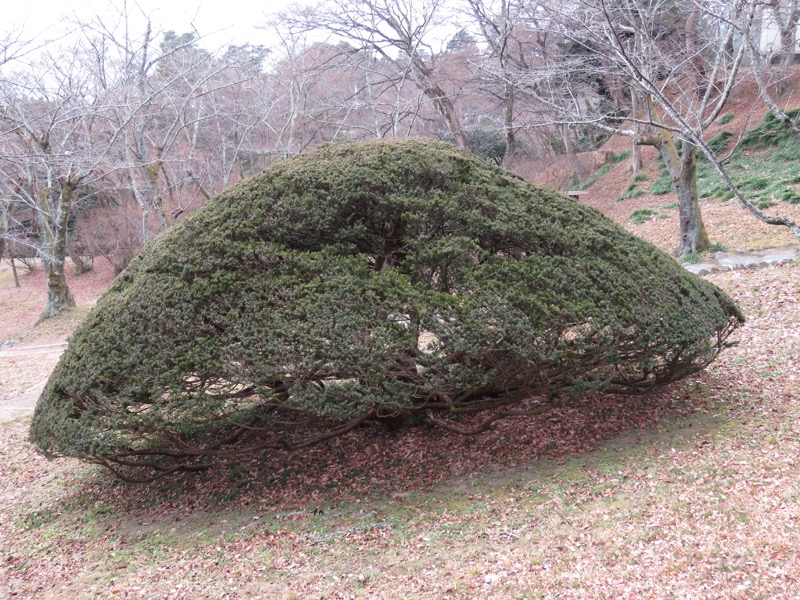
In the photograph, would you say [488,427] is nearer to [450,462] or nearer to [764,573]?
[450,462]

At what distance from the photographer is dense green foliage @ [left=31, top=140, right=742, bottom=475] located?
465 cm

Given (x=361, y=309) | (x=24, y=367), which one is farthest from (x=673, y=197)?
(x=24, y=367)

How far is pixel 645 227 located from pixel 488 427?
12588 millimetres

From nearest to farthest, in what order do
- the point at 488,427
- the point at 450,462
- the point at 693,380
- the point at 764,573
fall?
the point at 764,573 → the point at 450,462 → the point at 488,427 → the point at 693,380

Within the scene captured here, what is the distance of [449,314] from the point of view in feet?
15.4

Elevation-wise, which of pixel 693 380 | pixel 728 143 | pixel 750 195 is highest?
pixel 728 143

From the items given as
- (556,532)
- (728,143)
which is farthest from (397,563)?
(728,143)

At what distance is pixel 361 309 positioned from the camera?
15.5ft

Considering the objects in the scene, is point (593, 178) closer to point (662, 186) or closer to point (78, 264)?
point (662, 186)

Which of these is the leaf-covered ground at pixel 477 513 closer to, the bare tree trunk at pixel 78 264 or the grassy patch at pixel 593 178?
the grassy patch at pixel 593 178

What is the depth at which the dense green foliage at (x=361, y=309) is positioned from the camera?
4648 millimetres

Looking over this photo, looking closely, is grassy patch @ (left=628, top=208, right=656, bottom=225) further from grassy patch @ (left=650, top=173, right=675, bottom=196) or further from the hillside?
grassy patch @ (left=650, top=173, right=675, bottom=196)

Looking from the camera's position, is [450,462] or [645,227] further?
[645,227]

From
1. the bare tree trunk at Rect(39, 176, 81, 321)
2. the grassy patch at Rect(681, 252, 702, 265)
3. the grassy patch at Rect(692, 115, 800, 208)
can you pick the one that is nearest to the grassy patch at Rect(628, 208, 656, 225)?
the grassy patch at Rect(692, 115, 800, 208)
